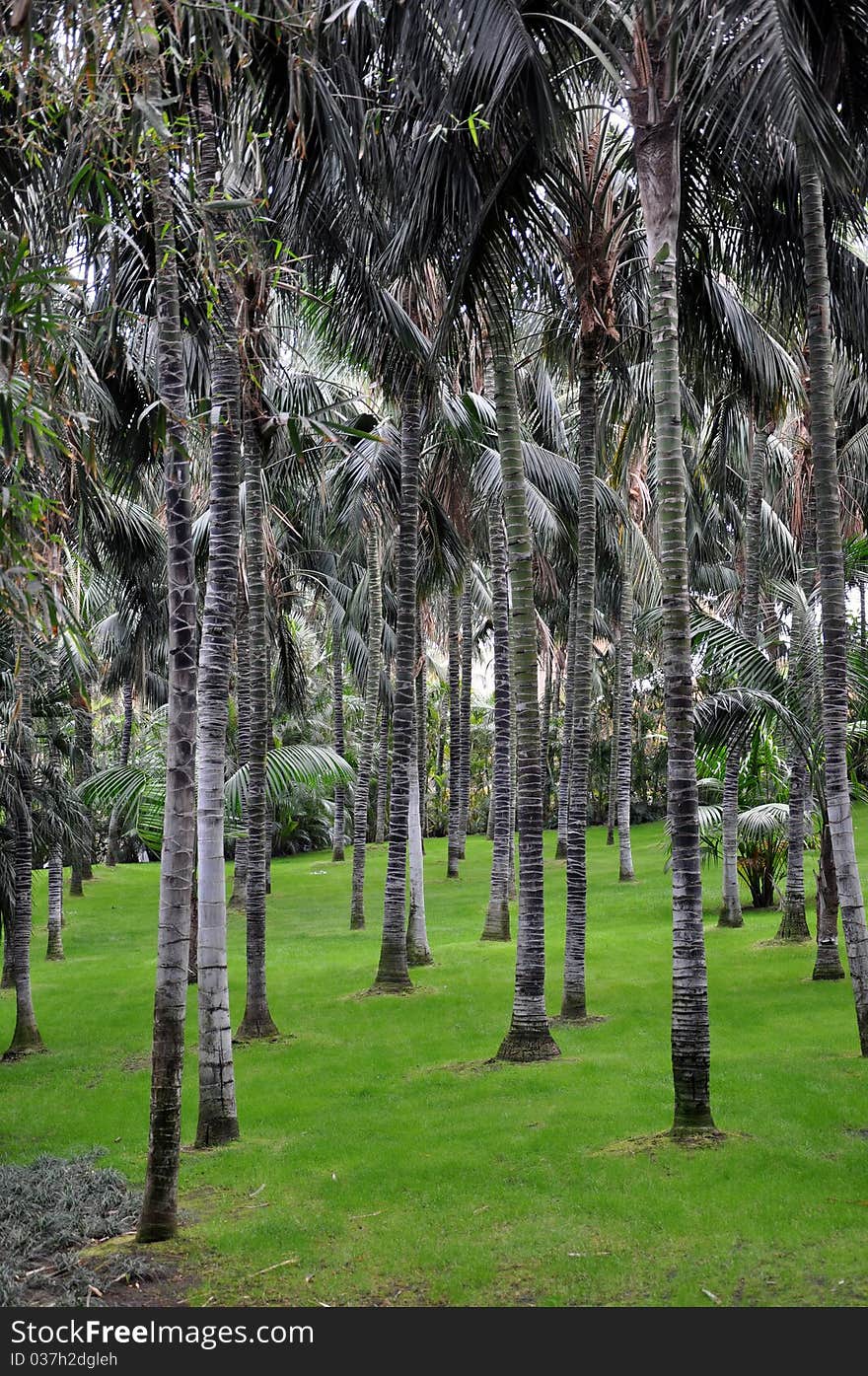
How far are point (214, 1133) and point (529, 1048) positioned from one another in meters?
3.64

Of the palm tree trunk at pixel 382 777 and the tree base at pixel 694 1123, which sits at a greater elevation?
the palm tree trunk at pixel 382 777

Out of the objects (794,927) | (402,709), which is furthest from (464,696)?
(402,709)

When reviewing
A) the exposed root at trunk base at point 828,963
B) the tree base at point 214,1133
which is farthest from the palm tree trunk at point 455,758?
the tree base at point 214,1133

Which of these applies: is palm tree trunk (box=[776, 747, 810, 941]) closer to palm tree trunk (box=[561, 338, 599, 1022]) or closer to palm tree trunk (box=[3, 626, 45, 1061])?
palm tree trunk (box=[561, 338, 599, 1022])

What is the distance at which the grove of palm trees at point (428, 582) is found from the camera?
677 centimetres

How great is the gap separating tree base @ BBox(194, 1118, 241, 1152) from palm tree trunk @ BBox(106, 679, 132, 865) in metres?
22.0

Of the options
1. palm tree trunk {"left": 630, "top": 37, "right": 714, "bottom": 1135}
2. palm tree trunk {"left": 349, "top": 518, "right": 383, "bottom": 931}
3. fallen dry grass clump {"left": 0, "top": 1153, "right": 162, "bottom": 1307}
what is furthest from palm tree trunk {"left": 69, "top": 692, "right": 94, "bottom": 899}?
palm tree trunk {"left": 630, "top": 37, "right": 714, "bottom": 1135}

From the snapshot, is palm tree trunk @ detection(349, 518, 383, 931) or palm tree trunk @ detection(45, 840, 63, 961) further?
palm tree trunk @ detection(45, 840, 63, 961)

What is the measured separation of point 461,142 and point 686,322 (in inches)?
153

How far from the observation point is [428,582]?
21.6m

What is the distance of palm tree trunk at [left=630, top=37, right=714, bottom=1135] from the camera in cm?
872

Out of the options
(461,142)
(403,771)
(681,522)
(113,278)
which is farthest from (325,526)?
(113,278)

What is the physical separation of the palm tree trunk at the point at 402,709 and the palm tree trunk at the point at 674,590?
21.0 feet

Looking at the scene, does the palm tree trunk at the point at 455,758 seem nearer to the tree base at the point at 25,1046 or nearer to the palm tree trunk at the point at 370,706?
the palm tree trunk at the point at 370,706
